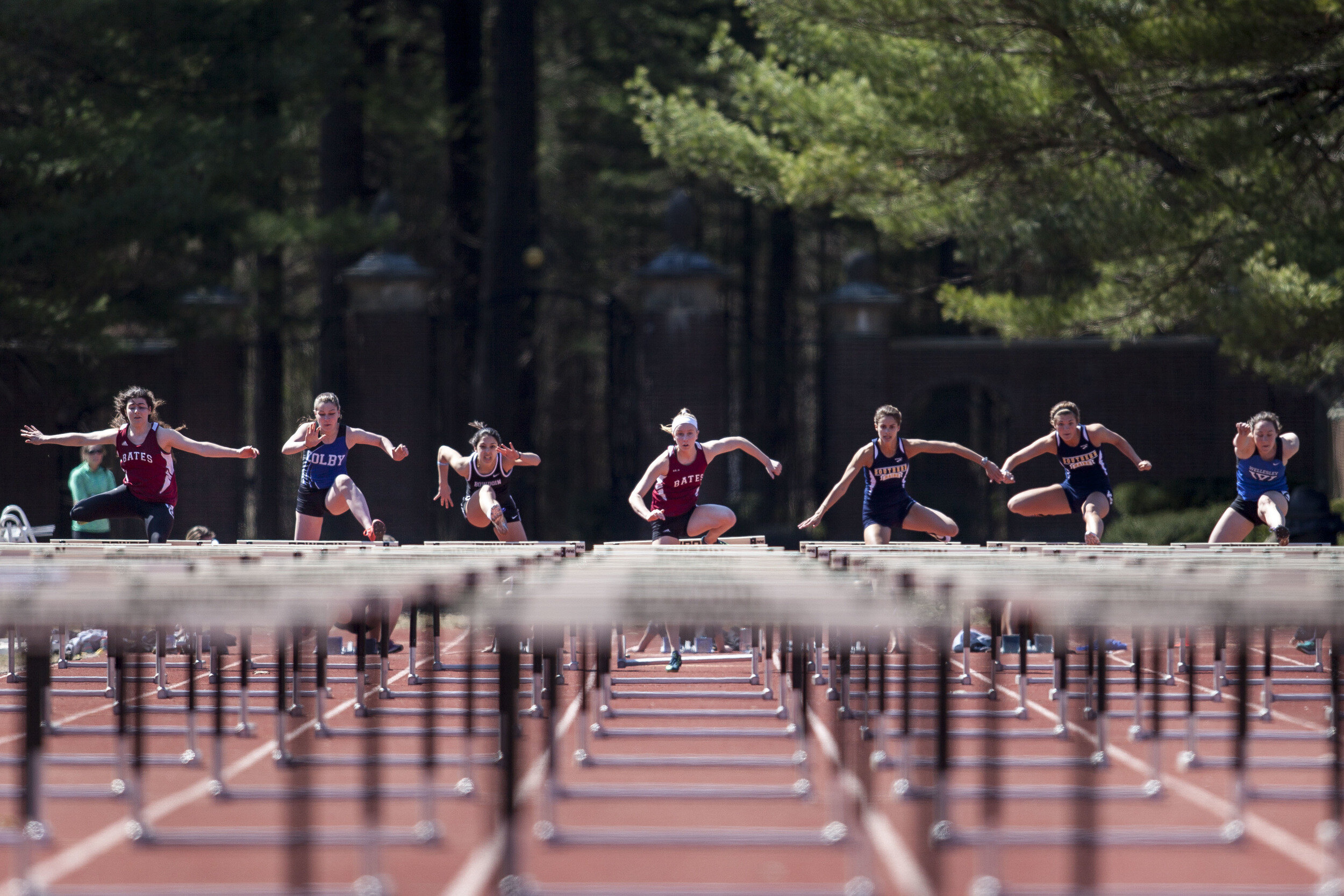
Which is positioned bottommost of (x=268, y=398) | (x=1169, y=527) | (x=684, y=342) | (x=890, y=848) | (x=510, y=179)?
(x=890, y=848)

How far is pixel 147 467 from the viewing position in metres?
12.1

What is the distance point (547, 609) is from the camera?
4984mm

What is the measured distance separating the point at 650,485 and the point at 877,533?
187cm

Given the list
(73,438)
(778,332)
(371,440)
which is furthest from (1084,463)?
(778,332)

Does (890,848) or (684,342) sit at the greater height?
(684,342)

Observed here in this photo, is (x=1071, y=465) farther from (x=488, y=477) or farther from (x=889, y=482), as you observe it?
(x=488, y=477)

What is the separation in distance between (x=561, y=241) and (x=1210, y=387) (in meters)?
13.3

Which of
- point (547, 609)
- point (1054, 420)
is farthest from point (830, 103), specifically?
point (547, 609)

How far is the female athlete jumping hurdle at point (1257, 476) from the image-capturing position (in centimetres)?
1238

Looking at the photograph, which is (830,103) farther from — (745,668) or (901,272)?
(901,272)

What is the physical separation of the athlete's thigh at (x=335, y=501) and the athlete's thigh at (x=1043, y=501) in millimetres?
5607

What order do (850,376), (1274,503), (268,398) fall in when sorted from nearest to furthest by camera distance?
1. (1274,503)
2. (850,376)
3. (268,398)

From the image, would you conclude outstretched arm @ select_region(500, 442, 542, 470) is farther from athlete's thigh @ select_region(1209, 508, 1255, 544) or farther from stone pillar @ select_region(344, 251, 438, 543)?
stone pillar @ select_region(344, 251, 438, 543)

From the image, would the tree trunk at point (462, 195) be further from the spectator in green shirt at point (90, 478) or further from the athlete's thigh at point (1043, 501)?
the athlete's thigh at point (1043, 501)
